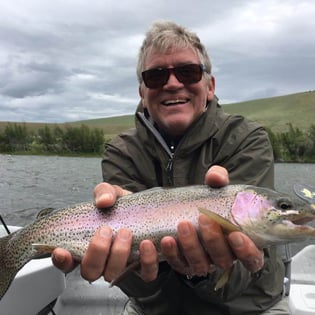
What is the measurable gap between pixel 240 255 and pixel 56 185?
24.9m

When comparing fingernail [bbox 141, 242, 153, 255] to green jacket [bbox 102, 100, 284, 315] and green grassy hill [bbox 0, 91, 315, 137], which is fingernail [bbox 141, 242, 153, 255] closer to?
green jacket [bbox 102, 100, 284, 315]

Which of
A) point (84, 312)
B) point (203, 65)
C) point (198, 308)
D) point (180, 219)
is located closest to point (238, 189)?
point (180, 219)

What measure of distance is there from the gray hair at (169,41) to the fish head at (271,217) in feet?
4.86

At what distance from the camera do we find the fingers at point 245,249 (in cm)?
253

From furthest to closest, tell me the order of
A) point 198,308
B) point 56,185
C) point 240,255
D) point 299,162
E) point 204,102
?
point 299,162
point 56,185
point 204,102
point 198,308
point 240,255

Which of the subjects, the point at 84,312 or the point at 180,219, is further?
the point at 84,312

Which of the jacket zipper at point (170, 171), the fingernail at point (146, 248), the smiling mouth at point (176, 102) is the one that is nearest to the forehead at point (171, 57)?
the smiling mouth at point (176, 102)

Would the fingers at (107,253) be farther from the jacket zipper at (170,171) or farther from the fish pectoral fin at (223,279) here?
the jacket zipper at (170,171)


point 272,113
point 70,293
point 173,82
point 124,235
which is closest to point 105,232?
point 124,235

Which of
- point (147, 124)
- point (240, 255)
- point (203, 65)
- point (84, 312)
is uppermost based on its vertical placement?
point (203, 65)

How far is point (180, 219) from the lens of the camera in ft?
9.07

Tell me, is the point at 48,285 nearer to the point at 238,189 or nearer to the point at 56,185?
the point at 238,189

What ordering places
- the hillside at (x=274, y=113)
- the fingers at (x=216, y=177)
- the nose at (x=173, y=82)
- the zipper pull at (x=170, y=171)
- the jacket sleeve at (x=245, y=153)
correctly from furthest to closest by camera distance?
the hillside at (x=274, y=113) → the nose at (x=173, y=82) → the zipper pull at (x=170, y=171) → the jacket sleeve at (x=245, y=153) → the fingers at (x=216, y=177)

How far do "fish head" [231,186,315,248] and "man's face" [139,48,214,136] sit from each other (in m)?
1.05
